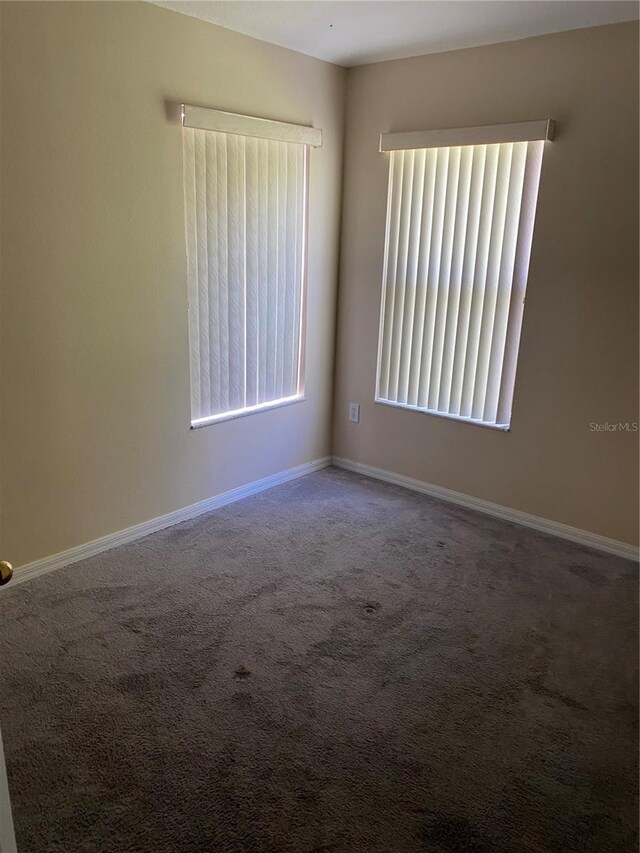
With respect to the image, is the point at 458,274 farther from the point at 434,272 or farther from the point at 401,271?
the point at 401,271

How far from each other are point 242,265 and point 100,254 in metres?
0.80

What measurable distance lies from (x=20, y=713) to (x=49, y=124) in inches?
80.2

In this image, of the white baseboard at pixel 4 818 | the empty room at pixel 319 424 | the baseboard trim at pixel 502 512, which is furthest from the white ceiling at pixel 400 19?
Answer: the white baseboard at pixel 4 818

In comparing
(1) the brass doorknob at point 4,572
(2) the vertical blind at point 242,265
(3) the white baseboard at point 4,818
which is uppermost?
(2) the vertical blind at point 242,265

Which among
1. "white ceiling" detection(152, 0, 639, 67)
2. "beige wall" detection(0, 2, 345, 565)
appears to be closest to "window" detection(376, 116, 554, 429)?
"white ceiling" detection(152, 0, 639, 67)

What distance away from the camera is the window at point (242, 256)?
2.95m

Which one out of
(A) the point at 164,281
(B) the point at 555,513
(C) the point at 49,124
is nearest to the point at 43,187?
(C) the point at 49,124

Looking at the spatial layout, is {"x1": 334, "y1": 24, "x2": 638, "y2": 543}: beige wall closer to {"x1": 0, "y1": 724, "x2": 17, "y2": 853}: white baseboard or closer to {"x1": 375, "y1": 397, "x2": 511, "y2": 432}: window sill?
{"x1": 375, "y1": 397, "x2": 511, "y2": 432}: window sill

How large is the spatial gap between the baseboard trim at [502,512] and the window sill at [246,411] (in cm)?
59

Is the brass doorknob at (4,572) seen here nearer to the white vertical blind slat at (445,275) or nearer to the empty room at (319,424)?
the empty room at (319,424)

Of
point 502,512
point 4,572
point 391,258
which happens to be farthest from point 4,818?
point 391,258

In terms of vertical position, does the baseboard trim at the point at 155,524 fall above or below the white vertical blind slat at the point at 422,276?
below

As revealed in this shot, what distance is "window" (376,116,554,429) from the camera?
3059 millimetres

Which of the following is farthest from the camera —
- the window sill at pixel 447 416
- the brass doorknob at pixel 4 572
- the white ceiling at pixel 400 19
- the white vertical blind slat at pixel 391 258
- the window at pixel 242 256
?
the white vertical blind slat at pixel 391 258
